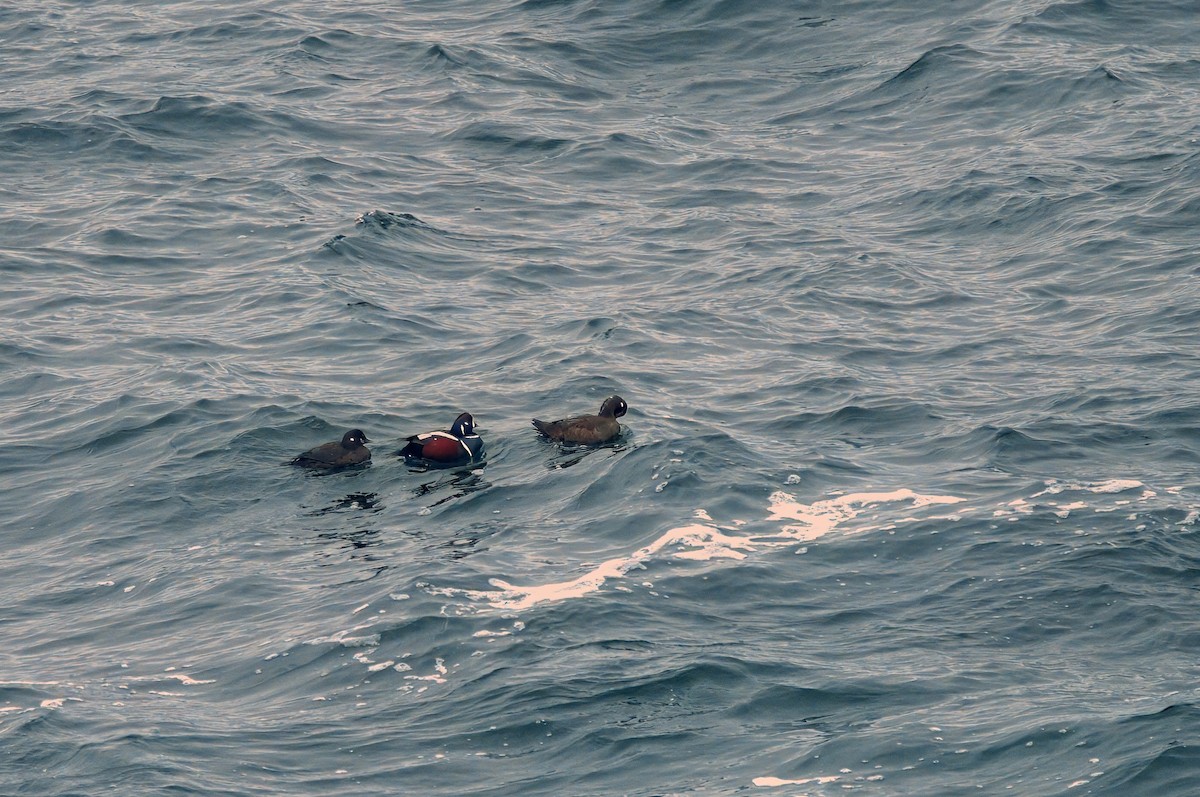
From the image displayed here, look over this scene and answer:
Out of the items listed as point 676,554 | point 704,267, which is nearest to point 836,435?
point 676,554

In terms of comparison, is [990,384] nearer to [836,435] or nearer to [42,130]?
[836,435]

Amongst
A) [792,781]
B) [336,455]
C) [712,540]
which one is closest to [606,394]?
[336,455]

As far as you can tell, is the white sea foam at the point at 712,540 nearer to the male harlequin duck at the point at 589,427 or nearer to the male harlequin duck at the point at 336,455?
the male harlequin duck at the point at 589,427

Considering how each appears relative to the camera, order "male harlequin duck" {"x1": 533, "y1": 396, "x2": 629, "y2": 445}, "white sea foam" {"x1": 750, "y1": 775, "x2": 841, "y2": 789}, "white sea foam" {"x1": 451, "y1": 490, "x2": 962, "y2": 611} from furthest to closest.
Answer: "male harlequin duck" {"x1": 533, "y1": 396, "x2": 629, "y2": 445}, "white sea foam" {"x1": 451, "y1": 490, "x2": 962, "y2": 611}, "white sea foam" {"x1": 750, "y1": 775, "x2": 841, "y2": 789}

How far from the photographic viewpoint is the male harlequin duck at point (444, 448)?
1928 centimetres

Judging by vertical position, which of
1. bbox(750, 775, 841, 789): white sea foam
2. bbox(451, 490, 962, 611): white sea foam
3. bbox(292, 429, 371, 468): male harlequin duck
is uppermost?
bbox(292, 429, 371, 468): male harlequin duck

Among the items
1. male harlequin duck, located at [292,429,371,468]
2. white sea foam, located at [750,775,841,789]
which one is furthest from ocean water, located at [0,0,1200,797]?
male harlequin duck, located at [292,429,371,468]

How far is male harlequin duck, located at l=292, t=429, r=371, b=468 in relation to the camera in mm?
19312

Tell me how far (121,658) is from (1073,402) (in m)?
11.7

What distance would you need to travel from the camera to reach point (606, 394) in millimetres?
21594

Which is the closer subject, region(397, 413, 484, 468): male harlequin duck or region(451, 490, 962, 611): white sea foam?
region(451, 490, 962, 611): white sea foam

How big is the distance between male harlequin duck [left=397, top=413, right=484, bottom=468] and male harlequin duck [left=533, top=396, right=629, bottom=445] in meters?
0.93

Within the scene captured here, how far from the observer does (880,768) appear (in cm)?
1310

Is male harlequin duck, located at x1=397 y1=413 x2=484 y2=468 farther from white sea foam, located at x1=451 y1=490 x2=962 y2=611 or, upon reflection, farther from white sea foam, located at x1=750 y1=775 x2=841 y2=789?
white sea foam, located at x1=750 y1=775 x2=841 y2=789
